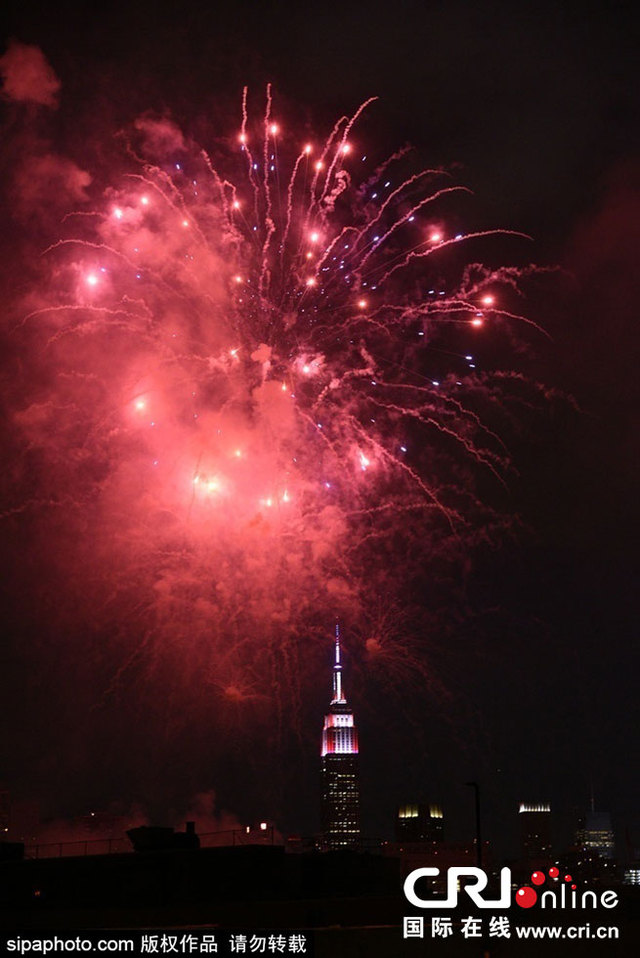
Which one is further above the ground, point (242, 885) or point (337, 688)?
point (337, 688)

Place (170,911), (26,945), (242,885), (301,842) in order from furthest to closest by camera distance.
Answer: (301,842)
(242,885)
(170,911)
(26,945)

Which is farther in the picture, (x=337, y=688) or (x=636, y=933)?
(x=337, y=688)

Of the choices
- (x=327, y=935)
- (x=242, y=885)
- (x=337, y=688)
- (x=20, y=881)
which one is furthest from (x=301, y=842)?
(x=337, y=688)

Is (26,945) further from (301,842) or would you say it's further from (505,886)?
(301,842)

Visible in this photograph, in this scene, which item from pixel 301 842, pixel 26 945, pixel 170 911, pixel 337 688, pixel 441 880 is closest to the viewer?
pixel 26 945

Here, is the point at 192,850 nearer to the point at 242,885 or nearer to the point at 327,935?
the point at 242,885

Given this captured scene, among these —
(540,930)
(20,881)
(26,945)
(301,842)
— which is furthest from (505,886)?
(20,881)
